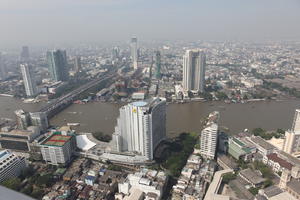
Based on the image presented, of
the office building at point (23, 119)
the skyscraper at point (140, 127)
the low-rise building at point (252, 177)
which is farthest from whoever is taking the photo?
the office building at point (23, 119)

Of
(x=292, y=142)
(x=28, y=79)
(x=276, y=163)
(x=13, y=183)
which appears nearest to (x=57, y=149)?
(x=13, y=183)

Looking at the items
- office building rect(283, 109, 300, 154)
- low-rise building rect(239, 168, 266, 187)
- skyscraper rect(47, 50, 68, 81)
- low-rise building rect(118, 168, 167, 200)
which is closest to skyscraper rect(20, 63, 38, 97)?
skyscraper rect(47, 50, 68, 81)

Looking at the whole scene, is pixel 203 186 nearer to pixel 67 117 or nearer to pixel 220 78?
pixel 67 117

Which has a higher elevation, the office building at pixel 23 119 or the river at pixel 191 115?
the office building at pixel 23 119

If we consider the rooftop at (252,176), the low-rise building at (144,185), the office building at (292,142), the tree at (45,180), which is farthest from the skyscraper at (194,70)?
the tree at (45,180)

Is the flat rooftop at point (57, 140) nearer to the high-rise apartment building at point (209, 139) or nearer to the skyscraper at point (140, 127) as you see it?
the skyscraper at point (140, 127)

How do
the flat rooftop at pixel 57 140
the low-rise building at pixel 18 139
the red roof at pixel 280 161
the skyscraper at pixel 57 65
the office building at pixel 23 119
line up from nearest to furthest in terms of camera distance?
the red roof at pixel 280 161 < the flat rooftop at pixel 57 140 < the low-rise building at pixel 18 139 < the office building at pixel 23 119 < the skyscraper at pixel 57 65

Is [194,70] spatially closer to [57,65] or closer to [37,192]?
[57,65]
